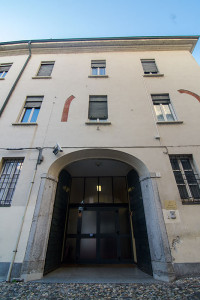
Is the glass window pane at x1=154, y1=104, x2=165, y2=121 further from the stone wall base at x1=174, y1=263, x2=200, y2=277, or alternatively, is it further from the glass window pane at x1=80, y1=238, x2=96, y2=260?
the glass window pane at x1=80, y1=238, x2=96, y2=260

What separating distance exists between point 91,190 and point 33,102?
18.0 ft

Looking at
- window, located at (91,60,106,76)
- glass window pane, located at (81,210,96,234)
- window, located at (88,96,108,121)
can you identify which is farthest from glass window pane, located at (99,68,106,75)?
glass window pane, located at (81,210,96,234)

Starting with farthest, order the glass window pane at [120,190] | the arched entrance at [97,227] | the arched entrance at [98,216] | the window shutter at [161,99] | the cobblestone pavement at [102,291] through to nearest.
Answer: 1. the glass window pane at [120,190]
2. the window shutter at [161,99]
3. the arched entrance at [98,216]
4. the arched entrance at [97,227]
5. the cobblestone pavement at [102,291]

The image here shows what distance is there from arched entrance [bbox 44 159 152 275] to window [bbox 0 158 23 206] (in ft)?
5.23

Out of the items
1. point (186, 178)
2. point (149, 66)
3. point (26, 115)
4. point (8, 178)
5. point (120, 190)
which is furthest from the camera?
point (149, 66)

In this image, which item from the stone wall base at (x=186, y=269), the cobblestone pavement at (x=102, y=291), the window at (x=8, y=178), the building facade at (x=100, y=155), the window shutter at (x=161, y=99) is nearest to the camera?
the cobblestone pavement at (x=102, y=291)

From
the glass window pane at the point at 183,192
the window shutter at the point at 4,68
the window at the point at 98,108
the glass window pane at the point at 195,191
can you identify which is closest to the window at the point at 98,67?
the window at the point at 98,108

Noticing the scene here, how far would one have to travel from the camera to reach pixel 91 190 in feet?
25.0

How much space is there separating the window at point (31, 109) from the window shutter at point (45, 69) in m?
2.27

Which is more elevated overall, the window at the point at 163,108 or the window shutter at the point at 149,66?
the window shutter at the point at 149,66

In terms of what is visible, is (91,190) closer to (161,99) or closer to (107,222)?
(107,222)

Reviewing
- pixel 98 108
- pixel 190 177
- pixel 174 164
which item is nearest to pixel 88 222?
pixel 174 164

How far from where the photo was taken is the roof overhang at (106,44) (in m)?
9.41

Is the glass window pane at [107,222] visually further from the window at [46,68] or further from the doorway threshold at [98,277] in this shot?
the window at [46,68]
